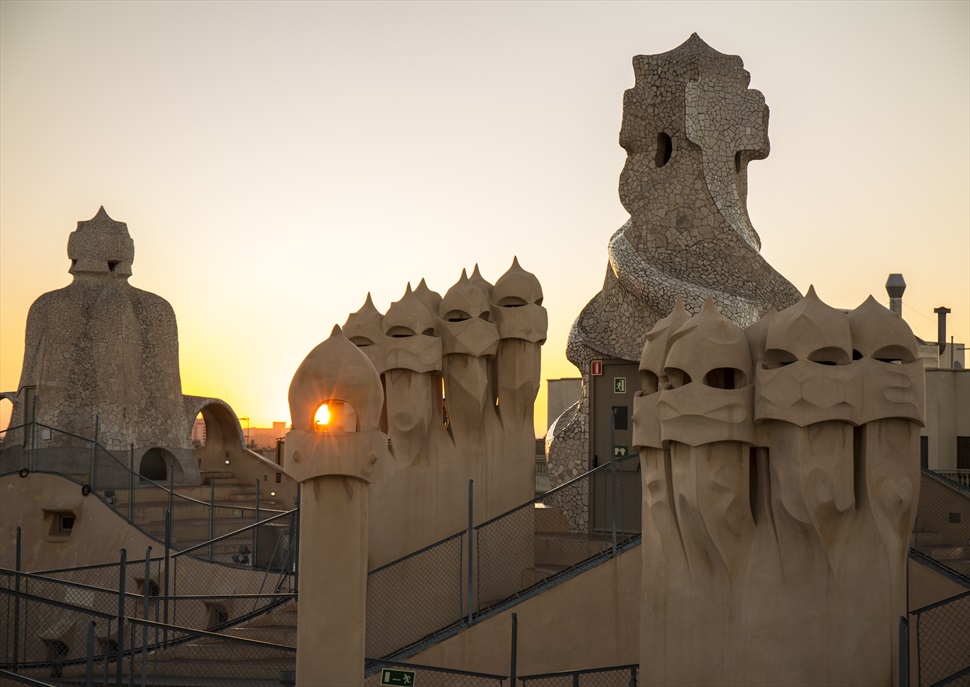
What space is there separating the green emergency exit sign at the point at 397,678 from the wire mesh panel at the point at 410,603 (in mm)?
4294

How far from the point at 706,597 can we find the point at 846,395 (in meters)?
2.19

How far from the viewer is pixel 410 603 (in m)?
15.8

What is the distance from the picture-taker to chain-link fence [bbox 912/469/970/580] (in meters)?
15.4

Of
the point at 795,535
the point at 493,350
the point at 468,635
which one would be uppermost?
the point at 493,350

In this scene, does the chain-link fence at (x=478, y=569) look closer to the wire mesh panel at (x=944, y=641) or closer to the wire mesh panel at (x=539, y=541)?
the wire mesh panel at (x=539, y=541)

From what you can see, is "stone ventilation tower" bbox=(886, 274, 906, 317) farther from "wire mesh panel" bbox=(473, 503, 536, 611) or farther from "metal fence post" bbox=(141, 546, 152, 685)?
"metal fence post" bbox=(141, 546, 152, 685)

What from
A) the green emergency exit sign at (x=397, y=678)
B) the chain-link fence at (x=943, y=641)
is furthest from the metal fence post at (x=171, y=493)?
the chain-link fence at (x=943, y=641)

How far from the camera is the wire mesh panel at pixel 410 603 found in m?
15.8

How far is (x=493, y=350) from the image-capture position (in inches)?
666

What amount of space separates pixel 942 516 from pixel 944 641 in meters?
3.06

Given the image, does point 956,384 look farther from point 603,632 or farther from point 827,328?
point 827,328

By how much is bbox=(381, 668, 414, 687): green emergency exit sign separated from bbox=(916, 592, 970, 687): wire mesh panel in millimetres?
5091

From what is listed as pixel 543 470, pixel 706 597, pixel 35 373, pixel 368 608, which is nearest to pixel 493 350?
pixel 368 608

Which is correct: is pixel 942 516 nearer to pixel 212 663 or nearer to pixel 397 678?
pixel 397 678
